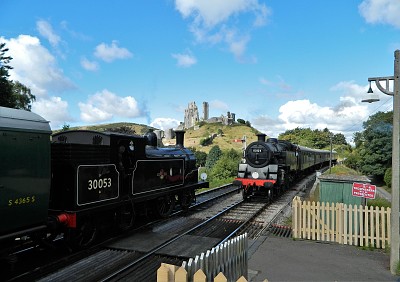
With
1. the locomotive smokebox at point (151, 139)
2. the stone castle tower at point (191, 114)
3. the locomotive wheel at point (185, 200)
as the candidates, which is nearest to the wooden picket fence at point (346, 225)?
the locomotive wheel at point (185, 200)

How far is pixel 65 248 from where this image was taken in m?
7.80

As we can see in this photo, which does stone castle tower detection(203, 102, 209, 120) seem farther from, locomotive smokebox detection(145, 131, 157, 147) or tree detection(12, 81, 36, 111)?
locomotive smokebox detection(145, 131, 157, 147)

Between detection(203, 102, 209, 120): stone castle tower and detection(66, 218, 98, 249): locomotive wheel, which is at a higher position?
detection(203, 102, 209, 120): stone castle tower

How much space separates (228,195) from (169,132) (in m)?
90.2

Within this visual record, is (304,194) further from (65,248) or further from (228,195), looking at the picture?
(65,248)

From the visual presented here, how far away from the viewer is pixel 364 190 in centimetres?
871

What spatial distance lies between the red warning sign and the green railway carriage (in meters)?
7.59

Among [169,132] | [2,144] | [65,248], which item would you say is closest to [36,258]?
[65,248]

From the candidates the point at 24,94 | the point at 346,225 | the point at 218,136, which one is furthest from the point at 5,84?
the point at 218,136

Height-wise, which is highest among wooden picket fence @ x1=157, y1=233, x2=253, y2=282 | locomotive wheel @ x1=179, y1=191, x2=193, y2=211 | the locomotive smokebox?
the locomotive smokebox

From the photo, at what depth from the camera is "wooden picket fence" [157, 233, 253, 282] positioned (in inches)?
122

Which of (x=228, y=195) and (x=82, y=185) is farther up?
(x=82, y=185)

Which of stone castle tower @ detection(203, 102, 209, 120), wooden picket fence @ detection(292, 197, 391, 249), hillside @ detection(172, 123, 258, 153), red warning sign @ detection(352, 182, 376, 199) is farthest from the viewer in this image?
stone castle tower @ detection(203, 102, 209, 120)

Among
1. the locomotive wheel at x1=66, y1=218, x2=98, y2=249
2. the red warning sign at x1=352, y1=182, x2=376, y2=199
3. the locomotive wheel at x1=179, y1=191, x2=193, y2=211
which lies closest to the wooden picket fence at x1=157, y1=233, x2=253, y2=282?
the locomotive wheel at x1=66, y1=218, x2=98, y2=249
